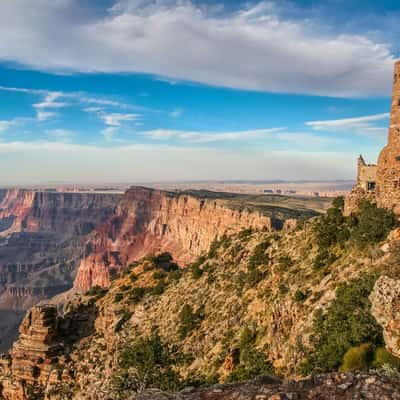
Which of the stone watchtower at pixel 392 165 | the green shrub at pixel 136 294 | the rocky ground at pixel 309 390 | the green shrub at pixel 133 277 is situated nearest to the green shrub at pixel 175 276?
the green shrub at pixel 136 294

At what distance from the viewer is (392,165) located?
1100 inches

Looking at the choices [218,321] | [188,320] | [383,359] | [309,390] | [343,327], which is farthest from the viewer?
[188,320]

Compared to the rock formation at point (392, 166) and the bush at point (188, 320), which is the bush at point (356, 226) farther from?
the bush at point (188, 320)

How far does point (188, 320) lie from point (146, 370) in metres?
7.67

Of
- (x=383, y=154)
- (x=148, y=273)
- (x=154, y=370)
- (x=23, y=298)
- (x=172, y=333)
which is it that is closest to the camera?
(x=383, y=154)

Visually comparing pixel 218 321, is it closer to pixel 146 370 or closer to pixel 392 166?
pixel 146 370

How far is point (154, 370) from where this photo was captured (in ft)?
104

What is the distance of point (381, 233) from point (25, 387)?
148ft

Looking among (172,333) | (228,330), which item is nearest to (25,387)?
(172,333)

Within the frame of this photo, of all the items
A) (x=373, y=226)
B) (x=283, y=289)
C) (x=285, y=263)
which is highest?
(x=373, y=226)

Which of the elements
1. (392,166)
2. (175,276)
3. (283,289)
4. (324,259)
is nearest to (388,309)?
(324,259)

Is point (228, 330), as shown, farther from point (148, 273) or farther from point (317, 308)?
point (148, 273)

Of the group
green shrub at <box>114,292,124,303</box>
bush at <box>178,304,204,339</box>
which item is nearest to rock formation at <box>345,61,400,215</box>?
bush at <box>178,304,204,339</box>

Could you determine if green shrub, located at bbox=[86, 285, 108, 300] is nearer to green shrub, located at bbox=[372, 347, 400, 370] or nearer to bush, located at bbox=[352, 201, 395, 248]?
bush, located at bbox=[352, 201, 395, 248]
